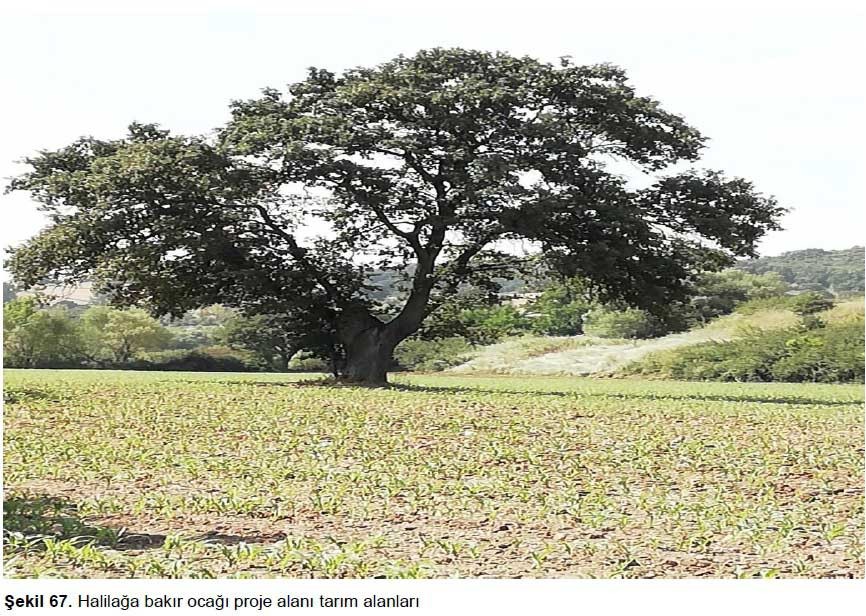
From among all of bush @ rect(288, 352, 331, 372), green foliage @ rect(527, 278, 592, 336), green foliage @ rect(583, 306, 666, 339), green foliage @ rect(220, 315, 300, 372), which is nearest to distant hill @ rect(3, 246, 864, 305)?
green foliage @ rect(527, 278, 592, 336)

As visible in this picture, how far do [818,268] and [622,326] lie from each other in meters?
18.8

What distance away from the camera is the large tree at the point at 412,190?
16.9m

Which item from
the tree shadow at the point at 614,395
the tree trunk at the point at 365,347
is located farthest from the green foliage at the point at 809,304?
the tree trunk at the point at 365,347

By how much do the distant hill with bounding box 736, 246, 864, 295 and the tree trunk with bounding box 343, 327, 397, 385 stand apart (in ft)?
114

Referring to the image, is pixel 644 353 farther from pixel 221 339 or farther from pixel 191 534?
pixel 191 534

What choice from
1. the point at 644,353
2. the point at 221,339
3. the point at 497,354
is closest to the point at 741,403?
the point at 644,353

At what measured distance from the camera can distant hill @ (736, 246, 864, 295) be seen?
164 ft

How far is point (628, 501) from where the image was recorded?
7.12m

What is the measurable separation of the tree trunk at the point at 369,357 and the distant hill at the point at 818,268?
34.7 m

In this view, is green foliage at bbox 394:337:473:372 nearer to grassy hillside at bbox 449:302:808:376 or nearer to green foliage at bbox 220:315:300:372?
grassy hillside at bbox 449:302:808:376

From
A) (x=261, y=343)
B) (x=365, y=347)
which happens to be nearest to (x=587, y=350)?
(x=261, y=343)

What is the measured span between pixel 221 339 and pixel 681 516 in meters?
26.6

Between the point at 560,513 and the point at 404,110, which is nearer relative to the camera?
the point at 560,513

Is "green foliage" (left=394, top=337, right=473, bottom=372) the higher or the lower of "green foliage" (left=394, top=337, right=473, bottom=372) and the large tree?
the lower
